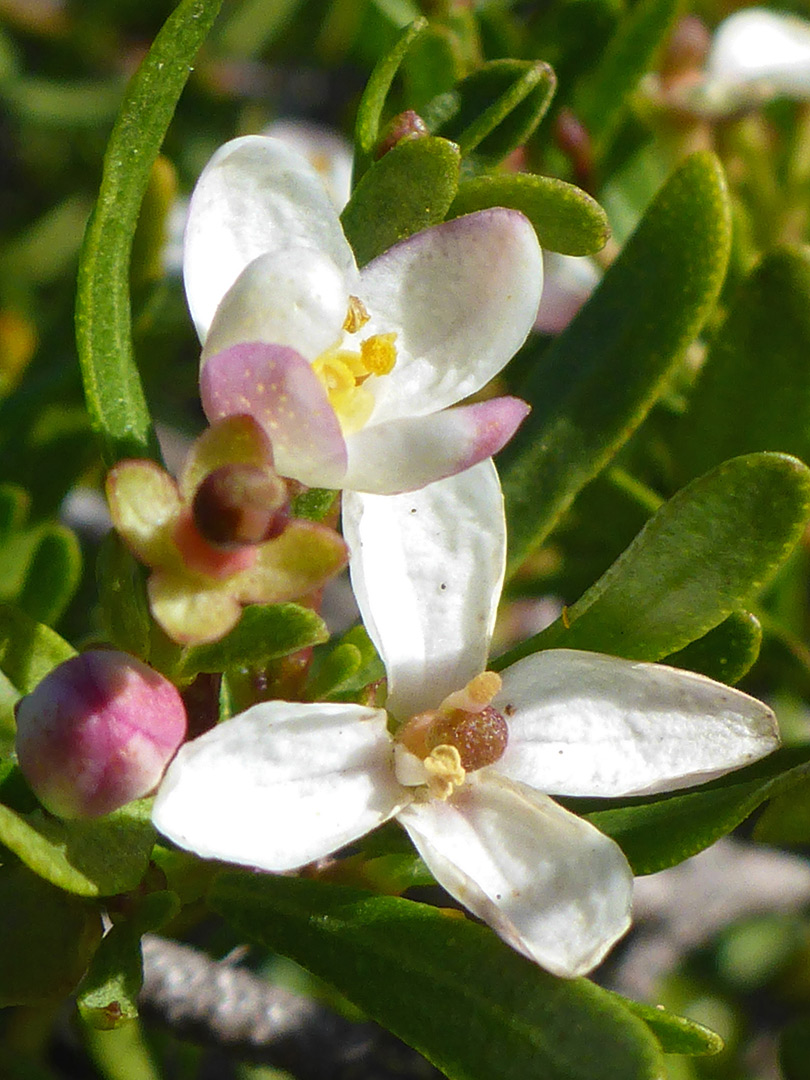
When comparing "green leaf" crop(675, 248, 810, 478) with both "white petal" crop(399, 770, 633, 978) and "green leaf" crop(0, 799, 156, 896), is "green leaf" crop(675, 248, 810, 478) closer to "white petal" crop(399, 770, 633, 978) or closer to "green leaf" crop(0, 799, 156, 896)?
"white petal" crop(399, 770, 633, 978)

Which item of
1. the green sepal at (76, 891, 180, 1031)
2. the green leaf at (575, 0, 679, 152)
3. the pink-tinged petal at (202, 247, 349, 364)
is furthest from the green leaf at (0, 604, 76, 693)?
the green leaf at (575, 0, 679, 152)

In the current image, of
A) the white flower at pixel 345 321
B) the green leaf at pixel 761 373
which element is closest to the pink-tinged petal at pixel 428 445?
the white flower at pixel 345 321

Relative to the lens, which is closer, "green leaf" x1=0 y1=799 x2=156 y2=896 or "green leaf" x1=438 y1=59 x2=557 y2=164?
"green leaf" x1=0 y1=799 x2=156 y2=896

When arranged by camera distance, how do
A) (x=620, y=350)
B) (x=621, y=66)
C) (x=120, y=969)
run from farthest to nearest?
(x=621, y=66) < (x=620, y=350) < (x=120, y=969)

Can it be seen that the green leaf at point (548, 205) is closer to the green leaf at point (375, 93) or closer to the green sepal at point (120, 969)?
the green leaf at point (375, 93)

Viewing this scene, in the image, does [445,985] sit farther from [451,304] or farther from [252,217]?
[252,217]

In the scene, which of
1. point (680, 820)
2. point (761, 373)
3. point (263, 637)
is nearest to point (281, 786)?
point (263, 637)
